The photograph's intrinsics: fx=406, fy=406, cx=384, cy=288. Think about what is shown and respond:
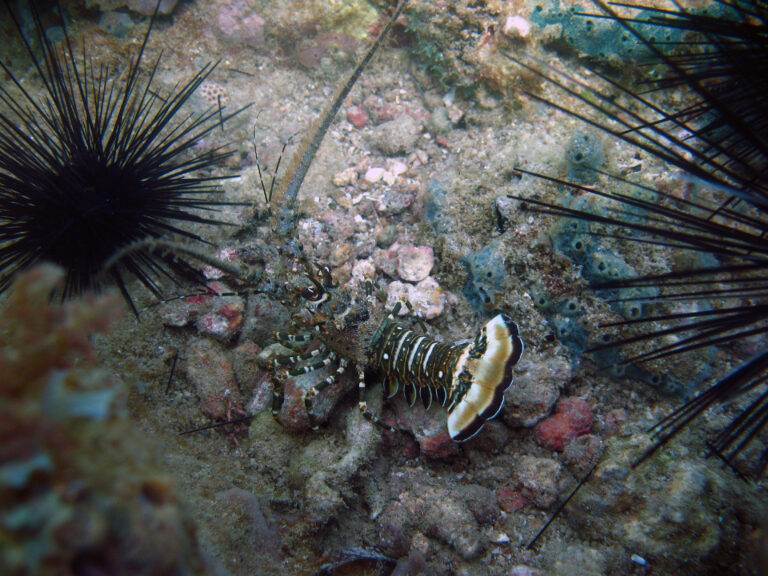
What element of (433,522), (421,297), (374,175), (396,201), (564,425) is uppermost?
(374,175)

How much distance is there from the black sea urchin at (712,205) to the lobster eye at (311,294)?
7.20 ft

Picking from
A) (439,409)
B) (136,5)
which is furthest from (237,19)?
(439,409)

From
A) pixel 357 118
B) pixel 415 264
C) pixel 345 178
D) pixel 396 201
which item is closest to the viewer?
pixel 415 264

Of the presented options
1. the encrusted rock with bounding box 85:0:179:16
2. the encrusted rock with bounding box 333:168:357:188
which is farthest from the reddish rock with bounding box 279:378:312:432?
the encrusted rock with bounding box 85:0:179:16

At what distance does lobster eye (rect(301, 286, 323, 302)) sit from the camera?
4012mm

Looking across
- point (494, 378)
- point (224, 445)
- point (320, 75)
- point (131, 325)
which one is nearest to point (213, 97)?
point (320, 75)

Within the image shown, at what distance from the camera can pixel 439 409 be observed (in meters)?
3.76

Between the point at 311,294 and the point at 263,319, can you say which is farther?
the point at 263,319

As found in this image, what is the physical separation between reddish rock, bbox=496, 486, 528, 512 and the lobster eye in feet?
7.87

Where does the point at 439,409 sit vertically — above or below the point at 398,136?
below

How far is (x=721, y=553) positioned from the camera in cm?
258

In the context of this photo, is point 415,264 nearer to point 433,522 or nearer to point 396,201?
point 396,201

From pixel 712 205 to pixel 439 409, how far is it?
3524 mm

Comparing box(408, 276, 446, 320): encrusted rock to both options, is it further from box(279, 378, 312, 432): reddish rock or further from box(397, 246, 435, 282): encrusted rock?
box(279, 378, 312, 432): reddish rock
